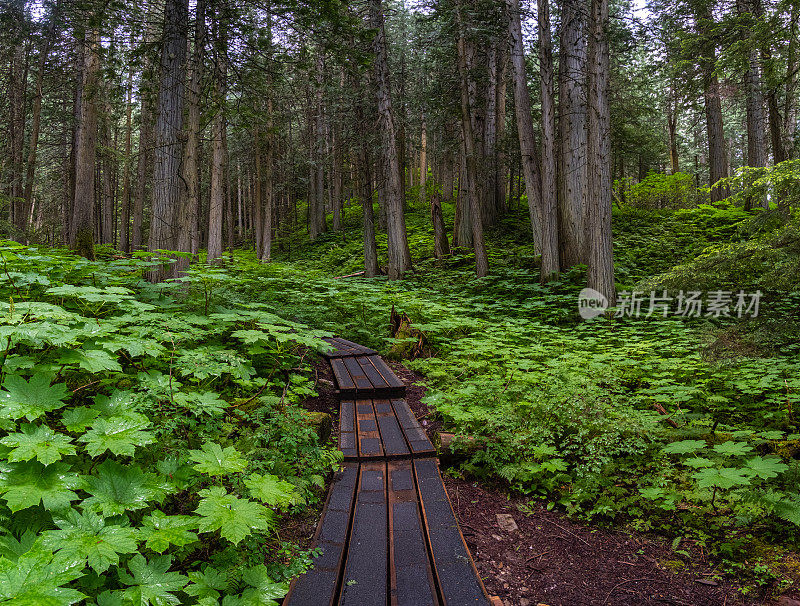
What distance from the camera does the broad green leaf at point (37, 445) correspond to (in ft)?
5.55

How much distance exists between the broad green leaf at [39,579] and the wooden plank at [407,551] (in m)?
1.27

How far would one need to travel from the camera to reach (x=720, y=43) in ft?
38.2

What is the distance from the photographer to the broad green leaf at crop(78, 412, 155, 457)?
1896mm

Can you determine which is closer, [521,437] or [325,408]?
[521,437]

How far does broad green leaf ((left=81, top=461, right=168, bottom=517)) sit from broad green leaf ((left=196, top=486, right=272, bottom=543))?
246mm

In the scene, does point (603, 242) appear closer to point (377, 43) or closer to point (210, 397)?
point (210, 397)

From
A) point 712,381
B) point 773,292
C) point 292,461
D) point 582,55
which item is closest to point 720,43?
point 582,55

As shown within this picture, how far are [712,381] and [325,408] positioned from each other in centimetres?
443

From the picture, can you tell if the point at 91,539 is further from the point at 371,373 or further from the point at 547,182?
the point at 547,182

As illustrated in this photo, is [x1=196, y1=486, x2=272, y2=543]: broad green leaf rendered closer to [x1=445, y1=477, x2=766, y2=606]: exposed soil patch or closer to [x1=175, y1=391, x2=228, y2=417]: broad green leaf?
[x1=175, y1=391, x2=228, y2=417]: broad green leaf

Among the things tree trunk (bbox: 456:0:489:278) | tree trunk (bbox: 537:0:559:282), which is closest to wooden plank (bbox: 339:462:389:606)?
tree trunk (bbox: 537:0:559:282)

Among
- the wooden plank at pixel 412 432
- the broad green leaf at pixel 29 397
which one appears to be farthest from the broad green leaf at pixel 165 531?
the wooden plank at pixel 412 432

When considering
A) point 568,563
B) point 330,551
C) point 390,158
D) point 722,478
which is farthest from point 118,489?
point 390,158

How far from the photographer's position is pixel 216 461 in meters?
2.17
